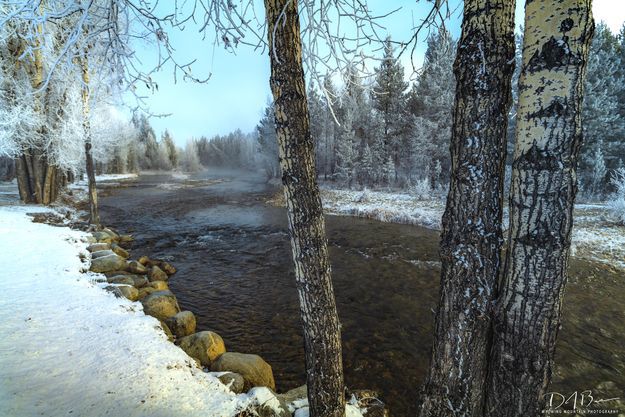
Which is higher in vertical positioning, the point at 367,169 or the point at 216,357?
the point at 367,169

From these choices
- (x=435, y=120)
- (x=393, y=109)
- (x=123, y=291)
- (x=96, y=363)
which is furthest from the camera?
(x=393, y=109)

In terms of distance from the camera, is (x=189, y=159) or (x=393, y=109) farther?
(x=189, y=159)

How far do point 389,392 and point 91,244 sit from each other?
10055mm

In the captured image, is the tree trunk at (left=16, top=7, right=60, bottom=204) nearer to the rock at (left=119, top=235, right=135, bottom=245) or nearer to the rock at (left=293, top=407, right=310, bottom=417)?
the rock at (left=119, top=235, right=135, bottom=245)

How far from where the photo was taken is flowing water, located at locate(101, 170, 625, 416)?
553 centimetres

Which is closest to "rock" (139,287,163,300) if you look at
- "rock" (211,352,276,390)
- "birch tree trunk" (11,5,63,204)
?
"rock" (211,352,276,390)

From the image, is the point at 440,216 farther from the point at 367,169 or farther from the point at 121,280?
the point at 367,169

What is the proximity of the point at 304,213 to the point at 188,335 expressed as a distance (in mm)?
4319

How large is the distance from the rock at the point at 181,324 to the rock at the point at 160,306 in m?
0.27

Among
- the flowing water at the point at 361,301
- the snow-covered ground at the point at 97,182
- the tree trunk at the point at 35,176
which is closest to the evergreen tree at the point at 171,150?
the snow-covered ground at the point at 97,182

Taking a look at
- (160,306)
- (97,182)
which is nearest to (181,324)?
(160,306)

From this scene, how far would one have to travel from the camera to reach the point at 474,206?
2.12m

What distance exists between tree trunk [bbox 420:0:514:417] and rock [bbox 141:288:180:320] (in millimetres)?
5546

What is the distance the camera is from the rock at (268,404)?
355cm
